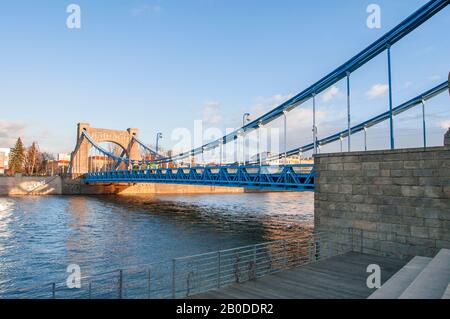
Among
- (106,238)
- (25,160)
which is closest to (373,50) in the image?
(106,238)

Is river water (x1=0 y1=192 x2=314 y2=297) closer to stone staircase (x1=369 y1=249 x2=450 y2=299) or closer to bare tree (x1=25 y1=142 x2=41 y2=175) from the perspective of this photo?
stone staircase (x1=369 y1=249 x2=450 y2=299)

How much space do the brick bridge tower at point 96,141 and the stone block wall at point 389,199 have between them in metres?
61.1

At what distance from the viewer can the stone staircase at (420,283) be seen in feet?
19.4

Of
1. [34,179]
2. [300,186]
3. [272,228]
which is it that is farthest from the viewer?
[34,179]

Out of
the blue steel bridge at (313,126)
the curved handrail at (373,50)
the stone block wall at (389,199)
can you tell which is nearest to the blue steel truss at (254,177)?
the blue steel bridge at (313,126)

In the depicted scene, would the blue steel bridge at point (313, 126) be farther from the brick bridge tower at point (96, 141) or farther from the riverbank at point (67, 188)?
the brick bridge tower at point (96, 141)

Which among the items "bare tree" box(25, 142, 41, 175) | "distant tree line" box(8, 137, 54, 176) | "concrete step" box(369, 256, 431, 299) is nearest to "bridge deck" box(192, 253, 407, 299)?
"concrete step" box(369, 256, 431, 299)

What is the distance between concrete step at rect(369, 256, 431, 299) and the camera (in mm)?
6219

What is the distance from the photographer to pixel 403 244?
10.6 meters
